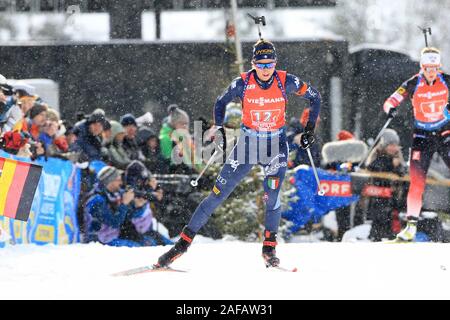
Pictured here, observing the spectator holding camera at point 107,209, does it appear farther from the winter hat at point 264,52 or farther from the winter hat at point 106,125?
the winter hat at point 264,52

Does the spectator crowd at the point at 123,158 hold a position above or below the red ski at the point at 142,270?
above

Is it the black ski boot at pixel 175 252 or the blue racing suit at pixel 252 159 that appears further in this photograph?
the blue racing suit at pixel 252 159

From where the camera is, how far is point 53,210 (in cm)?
Result: 986

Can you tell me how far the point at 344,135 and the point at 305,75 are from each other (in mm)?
2569

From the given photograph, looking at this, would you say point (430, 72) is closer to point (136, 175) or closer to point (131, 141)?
point (136, 175)

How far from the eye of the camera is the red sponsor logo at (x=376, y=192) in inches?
457

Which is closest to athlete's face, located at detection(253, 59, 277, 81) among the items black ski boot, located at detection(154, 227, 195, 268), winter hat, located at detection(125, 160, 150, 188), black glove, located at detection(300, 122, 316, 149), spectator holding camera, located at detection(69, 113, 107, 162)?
black glove, located at detection(300, 122, 316, 149)

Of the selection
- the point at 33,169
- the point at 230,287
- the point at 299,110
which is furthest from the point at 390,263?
the point at 299,110

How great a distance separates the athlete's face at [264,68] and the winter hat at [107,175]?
3255mm

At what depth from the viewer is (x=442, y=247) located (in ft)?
29.5

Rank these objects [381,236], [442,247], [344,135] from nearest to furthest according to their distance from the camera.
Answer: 1. [442,247]
2. [381,236]
3. [344,135]

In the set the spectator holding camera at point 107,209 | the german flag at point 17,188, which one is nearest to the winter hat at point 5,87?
the german flag at point 17,188

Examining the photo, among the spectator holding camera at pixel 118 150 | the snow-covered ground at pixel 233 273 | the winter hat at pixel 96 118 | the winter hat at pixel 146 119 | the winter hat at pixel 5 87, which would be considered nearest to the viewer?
Answer: the snow-covered ground at pixel 233 273
